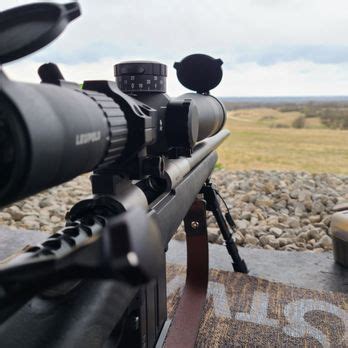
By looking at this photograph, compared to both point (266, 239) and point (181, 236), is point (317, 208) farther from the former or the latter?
point (181, 236)

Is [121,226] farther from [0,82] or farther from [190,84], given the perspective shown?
[190,84]

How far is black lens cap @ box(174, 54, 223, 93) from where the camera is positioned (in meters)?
1.88

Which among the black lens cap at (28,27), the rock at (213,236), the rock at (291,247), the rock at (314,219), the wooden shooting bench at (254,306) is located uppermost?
the black lens cap at (28,27)

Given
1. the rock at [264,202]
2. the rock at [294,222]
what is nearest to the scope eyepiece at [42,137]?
the rock at [294,222]

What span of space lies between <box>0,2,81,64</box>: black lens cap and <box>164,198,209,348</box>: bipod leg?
1.65 m

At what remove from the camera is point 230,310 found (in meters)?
2.32

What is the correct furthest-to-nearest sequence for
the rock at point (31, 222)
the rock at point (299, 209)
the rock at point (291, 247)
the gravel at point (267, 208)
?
the rock at point (299, 209)
the rock at point (31, 222)
the gravel at point (267, 208)
the rock at point (291, 247)

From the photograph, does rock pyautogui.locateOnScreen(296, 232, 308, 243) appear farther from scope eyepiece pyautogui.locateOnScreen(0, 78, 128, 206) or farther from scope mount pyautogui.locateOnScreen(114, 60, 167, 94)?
scope eyepiece pyautogui.locateOnScreen(0, 78, 128, 206)

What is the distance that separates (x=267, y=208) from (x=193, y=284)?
2.54m

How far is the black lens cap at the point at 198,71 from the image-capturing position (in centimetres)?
188

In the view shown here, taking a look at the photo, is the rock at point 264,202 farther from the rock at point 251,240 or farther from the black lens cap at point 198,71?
the black lens cap at point 198,71

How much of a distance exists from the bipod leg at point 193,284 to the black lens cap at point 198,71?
591 mm

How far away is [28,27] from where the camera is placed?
58 centimetres


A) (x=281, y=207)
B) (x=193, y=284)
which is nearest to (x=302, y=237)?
(x=281, y=207)
